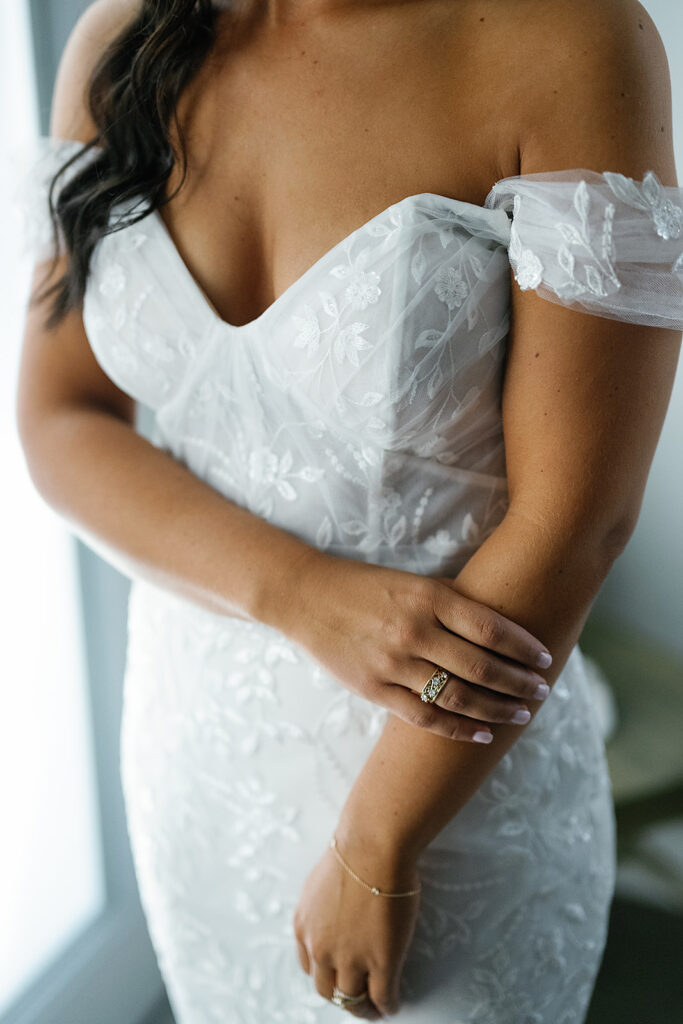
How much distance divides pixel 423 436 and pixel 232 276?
0.84 feet

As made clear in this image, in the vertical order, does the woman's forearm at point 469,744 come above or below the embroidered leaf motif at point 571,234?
below

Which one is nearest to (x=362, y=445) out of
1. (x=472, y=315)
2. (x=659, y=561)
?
(x=472, y=315)

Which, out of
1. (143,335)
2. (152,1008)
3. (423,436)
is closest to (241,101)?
(143,335)

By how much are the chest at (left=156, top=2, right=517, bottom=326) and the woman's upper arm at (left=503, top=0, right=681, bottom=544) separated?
55 millimetres

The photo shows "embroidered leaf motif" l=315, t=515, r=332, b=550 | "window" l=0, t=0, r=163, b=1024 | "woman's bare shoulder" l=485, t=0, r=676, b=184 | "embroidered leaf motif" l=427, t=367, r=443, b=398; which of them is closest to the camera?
"woman's bare shoulder" l=485, t=0, r=676, b=184

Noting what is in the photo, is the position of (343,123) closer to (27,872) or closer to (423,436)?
(423,436)

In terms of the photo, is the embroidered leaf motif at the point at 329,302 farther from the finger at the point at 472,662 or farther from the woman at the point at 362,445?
the finger at the point at 472,662

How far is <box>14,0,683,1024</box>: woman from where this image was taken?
0.69m

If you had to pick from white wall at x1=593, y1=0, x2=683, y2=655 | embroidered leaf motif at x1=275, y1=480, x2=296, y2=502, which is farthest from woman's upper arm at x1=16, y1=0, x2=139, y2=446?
white wall at x1=593, y1=0, x2=683, y2=655

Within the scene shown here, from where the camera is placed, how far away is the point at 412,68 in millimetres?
775

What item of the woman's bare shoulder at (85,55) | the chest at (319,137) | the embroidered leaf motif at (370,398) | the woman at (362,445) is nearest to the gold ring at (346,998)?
the woman at (362,445)

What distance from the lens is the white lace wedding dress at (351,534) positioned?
2.42 ft

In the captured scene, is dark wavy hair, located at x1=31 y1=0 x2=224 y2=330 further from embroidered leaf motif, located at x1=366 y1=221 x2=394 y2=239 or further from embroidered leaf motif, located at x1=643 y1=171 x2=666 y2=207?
embroidered leaf motif, located at x1=643 y1=171 x2=666 y2=207

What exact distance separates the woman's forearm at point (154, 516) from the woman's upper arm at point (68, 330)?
22mm
